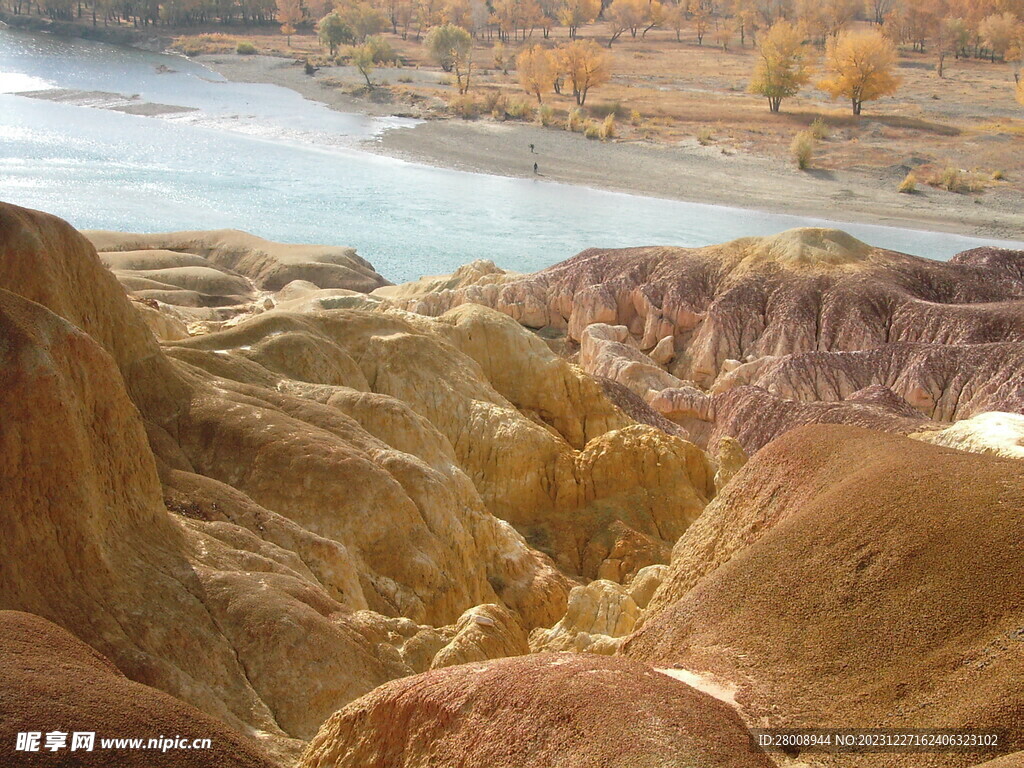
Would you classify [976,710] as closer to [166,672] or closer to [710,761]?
[710,761]

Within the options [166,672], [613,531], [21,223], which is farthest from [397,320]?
[166,672]

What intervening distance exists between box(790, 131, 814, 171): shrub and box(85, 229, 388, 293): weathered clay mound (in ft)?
102

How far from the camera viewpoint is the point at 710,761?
5.32 m

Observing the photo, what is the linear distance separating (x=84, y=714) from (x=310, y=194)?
185ft

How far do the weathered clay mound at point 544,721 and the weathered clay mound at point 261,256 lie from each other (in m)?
33.1

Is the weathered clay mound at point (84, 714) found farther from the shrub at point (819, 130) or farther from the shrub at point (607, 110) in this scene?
the shrub at point (607, 110)

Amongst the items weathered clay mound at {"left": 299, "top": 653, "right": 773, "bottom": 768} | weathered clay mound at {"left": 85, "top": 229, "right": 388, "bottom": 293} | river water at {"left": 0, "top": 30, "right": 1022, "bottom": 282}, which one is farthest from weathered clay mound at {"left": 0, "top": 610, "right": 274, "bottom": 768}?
river water at {"left": 0, "top": 30, "right": 1022, "bottom": 282}

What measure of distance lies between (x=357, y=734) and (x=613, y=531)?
10398 mm

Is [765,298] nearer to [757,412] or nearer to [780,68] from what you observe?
[757,412]

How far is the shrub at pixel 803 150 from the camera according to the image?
64.6 metres

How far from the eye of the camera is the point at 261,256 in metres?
41.4

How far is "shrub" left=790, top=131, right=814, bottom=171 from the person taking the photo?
64.6 meters

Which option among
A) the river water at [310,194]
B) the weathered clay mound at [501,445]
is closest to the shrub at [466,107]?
the river water at [310,194]

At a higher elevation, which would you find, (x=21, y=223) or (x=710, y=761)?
(x=21, y=223)
